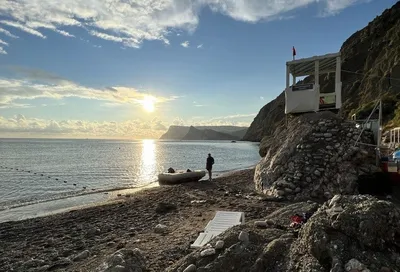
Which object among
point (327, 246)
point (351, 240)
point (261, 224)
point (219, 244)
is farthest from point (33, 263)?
point (351, 240)

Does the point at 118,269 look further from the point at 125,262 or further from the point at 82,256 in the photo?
the point at 82,256

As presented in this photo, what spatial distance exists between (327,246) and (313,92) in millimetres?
13900

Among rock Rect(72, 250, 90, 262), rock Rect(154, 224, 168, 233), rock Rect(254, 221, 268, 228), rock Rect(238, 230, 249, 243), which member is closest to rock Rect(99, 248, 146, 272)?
rock Rect(238, 230, 249, 243)

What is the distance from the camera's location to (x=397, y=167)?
1451cm

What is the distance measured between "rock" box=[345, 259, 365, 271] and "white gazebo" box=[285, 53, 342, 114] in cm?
1408

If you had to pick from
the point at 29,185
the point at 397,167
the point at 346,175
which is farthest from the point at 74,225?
the point at 29,185

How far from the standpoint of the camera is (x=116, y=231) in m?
11.3

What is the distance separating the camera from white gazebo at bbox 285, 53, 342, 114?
1720cm

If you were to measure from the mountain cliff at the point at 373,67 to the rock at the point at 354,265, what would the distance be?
165 feet

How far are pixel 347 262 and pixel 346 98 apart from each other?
86151mm

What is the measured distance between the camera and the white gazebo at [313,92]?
17.2 metres

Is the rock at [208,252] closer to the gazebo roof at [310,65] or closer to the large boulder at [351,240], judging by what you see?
the large boulder at [351,240]

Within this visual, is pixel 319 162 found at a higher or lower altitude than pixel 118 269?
higher

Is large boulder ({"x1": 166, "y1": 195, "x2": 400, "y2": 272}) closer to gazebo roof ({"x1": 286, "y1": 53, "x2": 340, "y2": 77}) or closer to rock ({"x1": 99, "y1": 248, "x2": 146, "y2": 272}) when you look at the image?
A: rock ({"x1": 99, "y1": 248, "x2": 146, "y2": 272})
